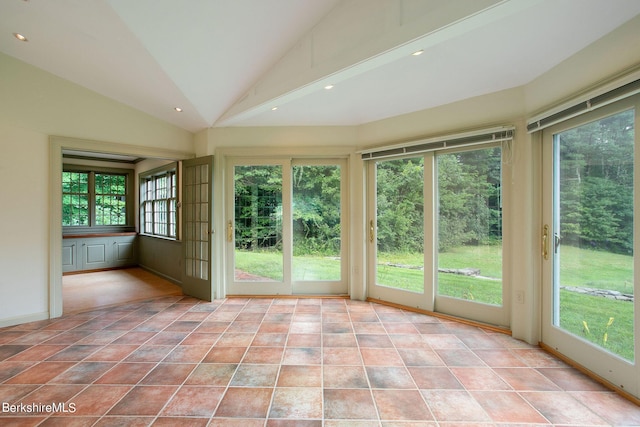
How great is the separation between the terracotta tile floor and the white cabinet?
3427 millimetres

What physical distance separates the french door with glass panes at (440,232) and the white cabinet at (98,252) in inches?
228

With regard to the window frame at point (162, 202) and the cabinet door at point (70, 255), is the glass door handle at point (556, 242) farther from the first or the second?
the cabinet door at point (70, 255)

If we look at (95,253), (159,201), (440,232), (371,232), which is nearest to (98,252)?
(95,253)

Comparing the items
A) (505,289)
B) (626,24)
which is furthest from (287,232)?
(626,24)

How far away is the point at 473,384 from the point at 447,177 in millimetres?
2184

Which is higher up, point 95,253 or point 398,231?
point 398,231

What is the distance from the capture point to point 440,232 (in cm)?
342

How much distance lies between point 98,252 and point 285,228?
16.1 feet

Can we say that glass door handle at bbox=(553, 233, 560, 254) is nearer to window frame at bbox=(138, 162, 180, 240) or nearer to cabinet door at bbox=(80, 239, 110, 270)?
window frame at bbox=(138, 162, 180, 240)

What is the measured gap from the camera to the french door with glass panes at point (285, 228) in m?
4.14

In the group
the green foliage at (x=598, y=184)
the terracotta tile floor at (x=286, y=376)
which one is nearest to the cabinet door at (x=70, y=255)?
the terracotta tile floor at (x=286, y=376)

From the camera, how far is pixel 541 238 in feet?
8.82

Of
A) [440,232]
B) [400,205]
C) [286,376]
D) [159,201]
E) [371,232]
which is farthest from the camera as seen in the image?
[159,201]

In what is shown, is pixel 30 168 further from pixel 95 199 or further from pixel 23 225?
pixel 95 199
